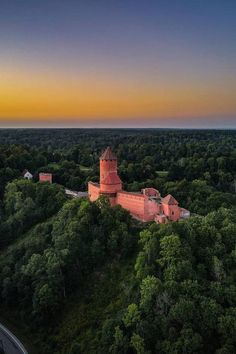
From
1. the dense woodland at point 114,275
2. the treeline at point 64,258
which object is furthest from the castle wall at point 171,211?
the treeline at point 64,258

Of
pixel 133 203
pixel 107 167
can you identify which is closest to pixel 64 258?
pixel 133 203

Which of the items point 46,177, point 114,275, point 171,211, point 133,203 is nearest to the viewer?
point 114,275

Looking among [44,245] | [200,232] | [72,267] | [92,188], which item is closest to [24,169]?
[92,188]

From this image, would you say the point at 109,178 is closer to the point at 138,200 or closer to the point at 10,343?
the point at 138,200

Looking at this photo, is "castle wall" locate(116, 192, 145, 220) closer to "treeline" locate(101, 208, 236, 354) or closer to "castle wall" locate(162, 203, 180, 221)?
"castle wall" locate(162, 203, 180, 221)

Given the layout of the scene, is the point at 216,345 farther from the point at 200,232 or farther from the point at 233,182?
the point at 233,182
